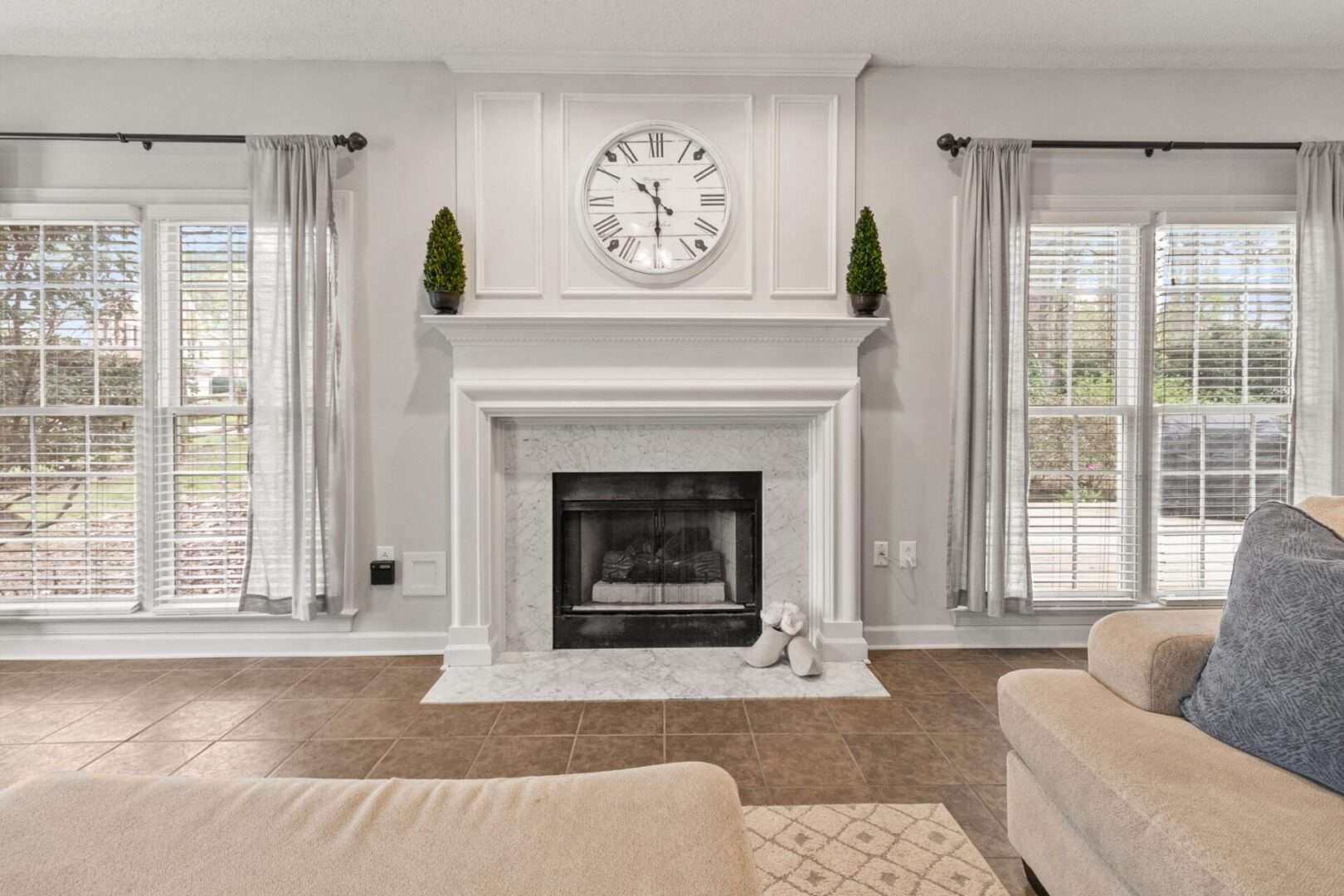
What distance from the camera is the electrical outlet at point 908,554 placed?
10.2 ft

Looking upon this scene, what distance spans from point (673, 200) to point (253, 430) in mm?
2122

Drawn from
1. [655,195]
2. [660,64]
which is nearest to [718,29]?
[660,64]

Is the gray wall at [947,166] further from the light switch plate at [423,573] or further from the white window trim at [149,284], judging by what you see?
the white window trim at [149,284]

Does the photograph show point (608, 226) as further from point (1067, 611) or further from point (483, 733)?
point (1067, 611)

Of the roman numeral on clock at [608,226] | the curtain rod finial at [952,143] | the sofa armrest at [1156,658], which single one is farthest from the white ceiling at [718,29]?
the sofa armrest at [1156,658]

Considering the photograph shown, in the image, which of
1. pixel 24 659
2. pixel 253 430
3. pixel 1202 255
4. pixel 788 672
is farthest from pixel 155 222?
pixel 1202 255

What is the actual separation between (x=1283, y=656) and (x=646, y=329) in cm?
225

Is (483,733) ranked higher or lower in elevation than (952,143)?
lower

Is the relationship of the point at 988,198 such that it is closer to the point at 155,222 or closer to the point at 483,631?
the point at 483,631

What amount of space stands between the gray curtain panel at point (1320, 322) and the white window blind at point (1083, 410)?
703mm

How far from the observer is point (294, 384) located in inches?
115

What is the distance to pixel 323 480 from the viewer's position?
2.94 meters

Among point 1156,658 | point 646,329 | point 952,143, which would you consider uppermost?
point 952,143

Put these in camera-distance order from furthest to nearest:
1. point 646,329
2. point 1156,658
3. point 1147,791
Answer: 1. point 646,329
2. point 1156,658
3. point 1147,791
